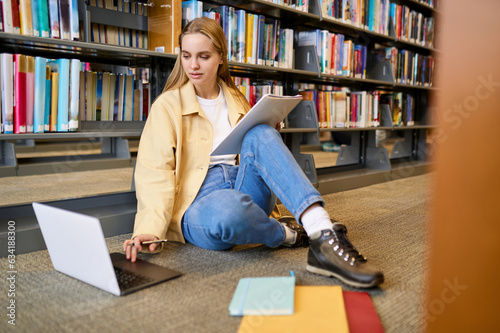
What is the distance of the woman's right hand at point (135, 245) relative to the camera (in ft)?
4.16

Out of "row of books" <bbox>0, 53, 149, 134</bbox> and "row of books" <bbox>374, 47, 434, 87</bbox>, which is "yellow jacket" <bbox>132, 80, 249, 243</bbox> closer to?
"row of books" <bbox>0, 53, 149, 134</bbox>

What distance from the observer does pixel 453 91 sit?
47 cm

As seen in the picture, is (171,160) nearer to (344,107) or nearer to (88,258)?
(88,258)

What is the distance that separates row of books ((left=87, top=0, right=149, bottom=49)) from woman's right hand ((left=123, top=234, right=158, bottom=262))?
0.98 metres

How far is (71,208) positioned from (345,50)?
2086mm

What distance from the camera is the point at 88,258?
1.12 m

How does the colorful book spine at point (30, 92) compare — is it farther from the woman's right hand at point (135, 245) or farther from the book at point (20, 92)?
the woman's right hand at point (135, 245)

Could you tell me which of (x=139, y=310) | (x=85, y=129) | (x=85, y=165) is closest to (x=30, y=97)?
(x=85, y=129)

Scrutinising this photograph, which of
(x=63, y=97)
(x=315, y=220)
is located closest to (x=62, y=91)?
(x=63, y=97)

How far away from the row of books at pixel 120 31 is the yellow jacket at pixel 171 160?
21.8 inches

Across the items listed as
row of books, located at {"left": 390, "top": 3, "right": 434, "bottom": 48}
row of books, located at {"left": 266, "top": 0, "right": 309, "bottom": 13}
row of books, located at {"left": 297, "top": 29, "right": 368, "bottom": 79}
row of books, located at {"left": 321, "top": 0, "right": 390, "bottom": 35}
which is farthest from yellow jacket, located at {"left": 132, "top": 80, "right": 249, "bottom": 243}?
row of books, located at {"left": 390, "top": 3, "right": 434, "bottom": 48}

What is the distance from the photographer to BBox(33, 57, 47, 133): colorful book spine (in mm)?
1605

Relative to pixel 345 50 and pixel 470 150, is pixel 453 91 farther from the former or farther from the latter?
pixel 345 50

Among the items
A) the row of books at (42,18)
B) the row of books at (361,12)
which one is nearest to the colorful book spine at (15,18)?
the row of books at (42,18)
